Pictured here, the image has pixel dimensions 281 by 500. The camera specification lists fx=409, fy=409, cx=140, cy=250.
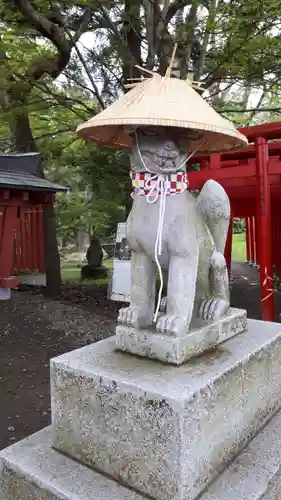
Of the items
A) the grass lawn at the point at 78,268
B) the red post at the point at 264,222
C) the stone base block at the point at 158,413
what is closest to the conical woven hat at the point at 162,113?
the stone base block at the point at 158,413

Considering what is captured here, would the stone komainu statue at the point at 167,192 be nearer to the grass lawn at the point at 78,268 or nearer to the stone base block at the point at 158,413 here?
the stone base block at the point at 158,413

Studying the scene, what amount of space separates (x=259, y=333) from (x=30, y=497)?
4.63ft

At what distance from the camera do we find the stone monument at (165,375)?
1.60 meters

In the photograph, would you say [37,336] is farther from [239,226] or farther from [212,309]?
[239,226]

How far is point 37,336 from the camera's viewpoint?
5.00 meters

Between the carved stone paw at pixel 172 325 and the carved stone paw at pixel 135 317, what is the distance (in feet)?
0.48

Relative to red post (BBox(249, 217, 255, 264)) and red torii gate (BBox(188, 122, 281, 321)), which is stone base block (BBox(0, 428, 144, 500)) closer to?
red torii gate (BBox(188, 122, 281, 321))

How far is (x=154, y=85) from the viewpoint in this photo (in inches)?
70.5

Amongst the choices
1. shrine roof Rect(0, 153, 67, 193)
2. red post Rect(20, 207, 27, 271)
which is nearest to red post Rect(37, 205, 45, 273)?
red post Rect(20, 207, 27, 271)

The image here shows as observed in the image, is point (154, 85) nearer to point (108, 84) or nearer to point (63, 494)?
point (63, 494)

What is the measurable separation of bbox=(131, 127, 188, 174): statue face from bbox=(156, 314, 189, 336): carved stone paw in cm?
66

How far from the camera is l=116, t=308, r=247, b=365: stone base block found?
1810 mm

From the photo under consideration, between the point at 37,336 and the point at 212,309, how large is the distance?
11.2 ft

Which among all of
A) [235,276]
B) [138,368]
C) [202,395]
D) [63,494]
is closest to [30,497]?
[63,494]
